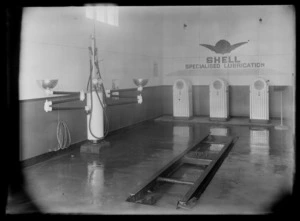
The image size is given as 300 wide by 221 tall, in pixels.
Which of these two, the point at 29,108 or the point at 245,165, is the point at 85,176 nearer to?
the point at 29,108

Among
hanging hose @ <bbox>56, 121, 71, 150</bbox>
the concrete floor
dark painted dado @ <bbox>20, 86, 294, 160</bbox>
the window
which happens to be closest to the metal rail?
the concrete floor

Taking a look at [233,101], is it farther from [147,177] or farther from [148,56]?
[147,177]

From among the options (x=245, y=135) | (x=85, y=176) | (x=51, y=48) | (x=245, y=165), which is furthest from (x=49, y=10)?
(x=245, y=135)

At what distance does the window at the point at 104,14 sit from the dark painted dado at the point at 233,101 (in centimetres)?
355

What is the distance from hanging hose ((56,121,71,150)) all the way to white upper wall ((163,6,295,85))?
16.3ft

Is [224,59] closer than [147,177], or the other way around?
[147,177]

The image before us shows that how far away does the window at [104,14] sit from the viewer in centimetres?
647

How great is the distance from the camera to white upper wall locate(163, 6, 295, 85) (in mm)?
9562

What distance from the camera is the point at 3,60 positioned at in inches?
95.6

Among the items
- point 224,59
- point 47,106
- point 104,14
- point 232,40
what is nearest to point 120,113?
point 104,14

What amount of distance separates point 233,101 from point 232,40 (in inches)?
70.6

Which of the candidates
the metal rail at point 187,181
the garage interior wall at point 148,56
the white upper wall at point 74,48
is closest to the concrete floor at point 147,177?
the metal rail at point 187,181

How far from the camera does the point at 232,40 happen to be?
995cm

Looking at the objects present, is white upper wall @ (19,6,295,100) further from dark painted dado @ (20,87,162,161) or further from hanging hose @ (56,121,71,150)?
hanging hose @ (56,121,71,150)
